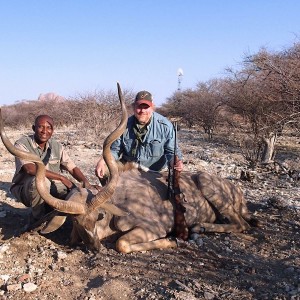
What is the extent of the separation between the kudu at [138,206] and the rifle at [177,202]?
9cm

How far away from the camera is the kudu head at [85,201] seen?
162 inches

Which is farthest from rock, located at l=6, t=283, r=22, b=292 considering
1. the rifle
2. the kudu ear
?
the rifle

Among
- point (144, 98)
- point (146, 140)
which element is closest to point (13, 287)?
point (146, 140)

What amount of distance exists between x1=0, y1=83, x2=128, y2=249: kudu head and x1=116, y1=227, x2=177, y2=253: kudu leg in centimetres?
27

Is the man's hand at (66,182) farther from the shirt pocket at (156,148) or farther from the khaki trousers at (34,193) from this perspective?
the shirt pocket at (156,148)

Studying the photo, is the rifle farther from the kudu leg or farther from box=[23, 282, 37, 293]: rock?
box=[23, 282, 37, 293]: rock

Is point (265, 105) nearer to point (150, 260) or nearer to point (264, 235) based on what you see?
point (264, 235)

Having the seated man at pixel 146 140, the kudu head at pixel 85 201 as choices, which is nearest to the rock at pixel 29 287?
the kudu head at pixel 85 201

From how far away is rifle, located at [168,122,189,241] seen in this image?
15.9ft

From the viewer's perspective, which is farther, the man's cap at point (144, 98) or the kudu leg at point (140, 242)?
the man's cap at point (144, 98)

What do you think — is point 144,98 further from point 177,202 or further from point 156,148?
point 177,202

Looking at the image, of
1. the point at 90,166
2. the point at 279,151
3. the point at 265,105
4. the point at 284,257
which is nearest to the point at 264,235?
the point at 284,257

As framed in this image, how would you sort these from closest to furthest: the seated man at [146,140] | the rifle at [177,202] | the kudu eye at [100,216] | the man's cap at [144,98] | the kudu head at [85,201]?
the kudu head at [85,201], the kudu eye at [100,216], the rifle at [177,202], the man's cap at [144,98], the seated man at [146,140]

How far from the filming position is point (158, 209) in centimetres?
500
